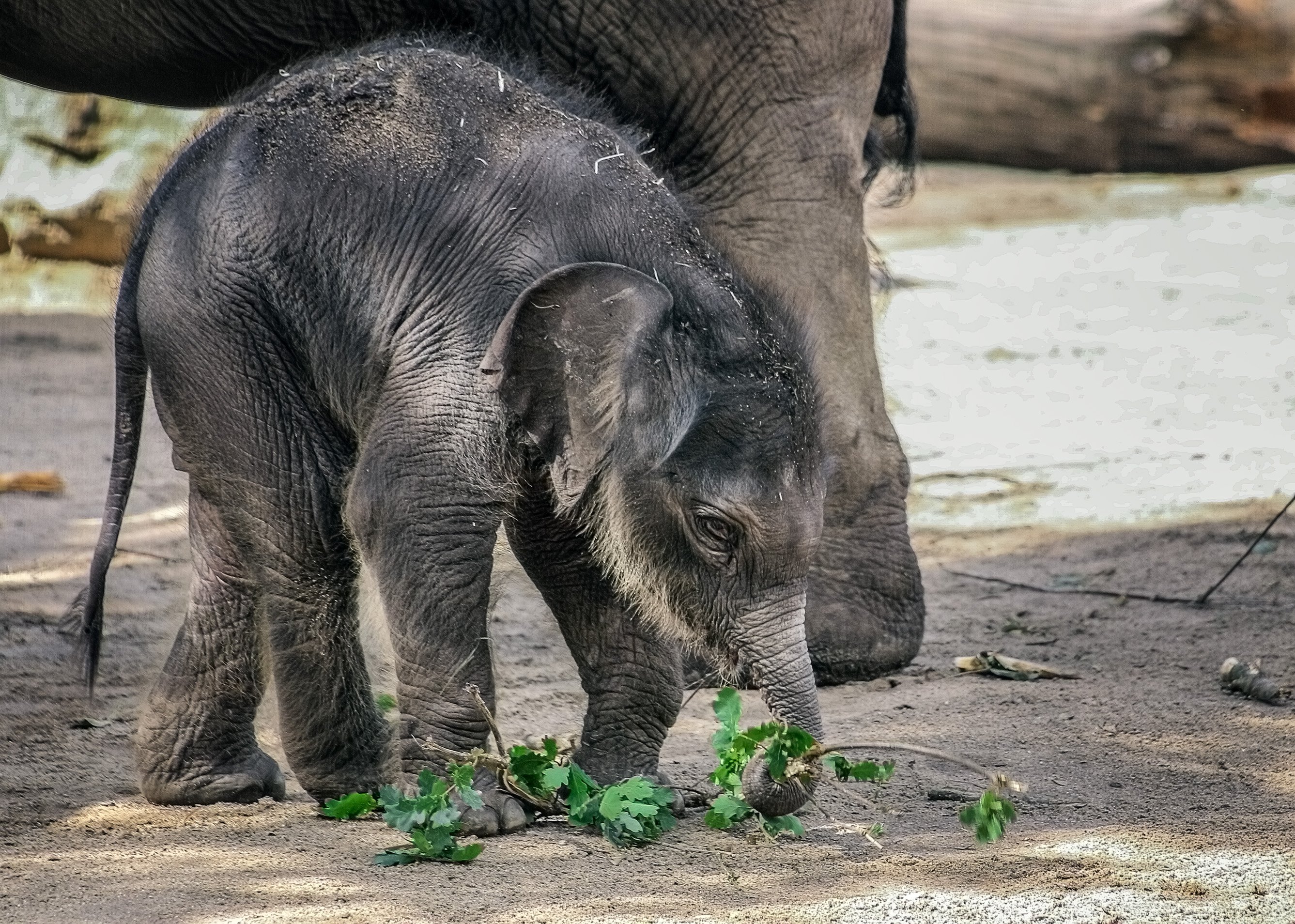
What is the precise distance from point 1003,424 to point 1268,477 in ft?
4.66

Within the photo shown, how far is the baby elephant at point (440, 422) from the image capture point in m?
3.78

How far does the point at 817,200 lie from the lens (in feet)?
16.8

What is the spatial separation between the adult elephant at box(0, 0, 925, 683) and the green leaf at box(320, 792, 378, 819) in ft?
5.46

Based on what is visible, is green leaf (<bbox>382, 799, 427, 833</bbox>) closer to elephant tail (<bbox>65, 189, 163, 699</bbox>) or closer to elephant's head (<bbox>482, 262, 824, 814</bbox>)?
elephant's head (<bbox>482, 262, 824, 814</bbox>)

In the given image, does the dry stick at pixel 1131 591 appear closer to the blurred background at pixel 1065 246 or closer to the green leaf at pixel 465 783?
the blurred background at pixel 1065 246

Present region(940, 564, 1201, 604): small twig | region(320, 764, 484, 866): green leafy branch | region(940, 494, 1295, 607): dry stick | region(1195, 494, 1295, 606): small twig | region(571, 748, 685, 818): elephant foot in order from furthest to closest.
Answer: region(940, 564, 1201, 604): small twig < region(940, 494, 1295, 607): dry stick < region(1195, 494, 1295, 606): small twig < region(571, 748, 685, 818): elephant foot < region(320, 764, 484, 866): green leafy branch

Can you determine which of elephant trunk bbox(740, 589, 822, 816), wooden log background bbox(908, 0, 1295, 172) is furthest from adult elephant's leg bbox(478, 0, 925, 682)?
wooden log background bbox(908, 0, 1295, 172)

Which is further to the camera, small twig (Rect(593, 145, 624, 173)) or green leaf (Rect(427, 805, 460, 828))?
small twig (Rect(593, 145, 624, 173))

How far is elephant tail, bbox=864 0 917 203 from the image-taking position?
581 cm

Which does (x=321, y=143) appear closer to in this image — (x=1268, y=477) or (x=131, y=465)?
(x=131, y=465)

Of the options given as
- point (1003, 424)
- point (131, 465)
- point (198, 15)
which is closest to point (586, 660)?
point (131, 465)

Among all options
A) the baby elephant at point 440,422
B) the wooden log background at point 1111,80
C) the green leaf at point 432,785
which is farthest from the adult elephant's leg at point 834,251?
the wooden log background at point 1111,80

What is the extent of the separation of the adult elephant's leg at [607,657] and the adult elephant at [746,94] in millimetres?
1198

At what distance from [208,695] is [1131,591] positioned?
3.20 metres
